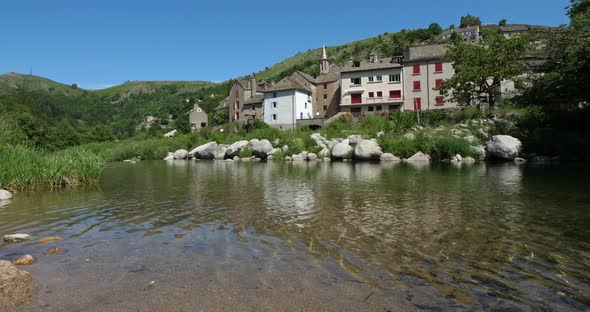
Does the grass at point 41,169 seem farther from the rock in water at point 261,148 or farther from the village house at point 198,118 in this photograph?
the village house at point 198,118

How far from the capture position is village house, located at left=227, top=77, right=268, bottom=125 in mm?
83438

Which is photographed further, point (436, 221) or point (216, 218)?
point (216, 218)

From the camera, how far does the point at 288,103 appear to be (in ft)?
235

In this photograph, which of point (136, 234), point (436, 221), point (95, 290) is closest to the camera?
point (95, 290)

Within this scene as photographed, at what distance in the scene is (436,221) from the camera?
10336 millimetres

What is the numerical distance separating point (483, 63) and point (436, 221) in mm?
38987

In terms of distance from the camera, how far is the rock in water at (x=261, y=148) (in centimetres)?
5284

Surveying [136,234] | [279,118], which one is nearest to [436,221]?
[136,234]

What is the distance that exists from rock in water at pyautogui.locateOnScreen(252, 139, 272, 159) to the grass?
31.4 meters

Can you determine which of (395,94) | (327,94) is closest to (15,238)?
(395,94)

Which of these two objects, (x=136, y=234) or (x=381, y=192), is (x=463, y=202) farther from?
(x=136, y=234)

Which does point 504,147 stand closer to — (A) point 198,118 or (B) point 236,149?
(B) point 236,149

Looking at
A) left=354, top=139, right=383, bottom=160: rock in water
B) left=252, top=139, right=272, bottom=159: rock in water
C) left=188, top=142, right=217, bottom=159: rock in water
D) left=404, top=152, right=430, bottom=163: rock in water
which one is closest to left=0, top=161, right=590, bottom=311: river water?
left=404, top=152, right=430, bottom=163: rock in water

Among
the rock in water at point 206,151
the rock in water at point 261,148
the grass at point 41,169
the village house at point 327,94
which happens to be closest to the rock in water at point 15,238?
the grass at point 41,169
